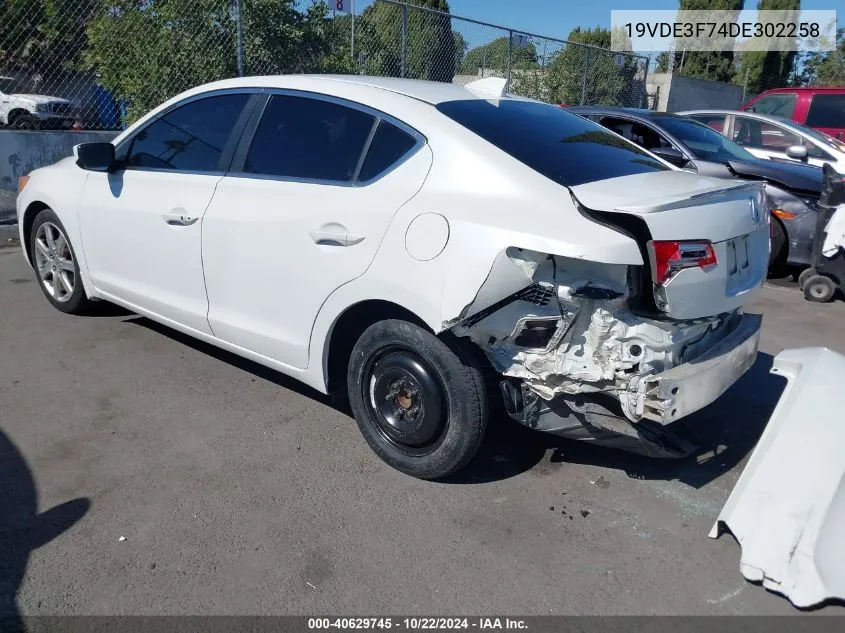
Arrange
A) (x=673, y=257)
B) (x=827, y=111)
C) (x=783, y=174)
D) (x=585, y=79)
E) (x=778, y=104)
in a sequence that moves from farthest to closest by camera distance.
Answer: (x=585, y=79) → (x=778, y=104) → (x=827, y=111) → (x=783, y=174) → (x=673, y=257)

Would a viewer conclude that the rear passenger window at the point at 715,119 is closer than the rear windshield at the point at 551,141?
No

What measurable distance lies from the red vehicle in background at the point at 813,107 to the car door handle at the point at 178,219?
11.5 meters

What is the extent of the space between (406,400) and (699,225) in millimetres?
1488

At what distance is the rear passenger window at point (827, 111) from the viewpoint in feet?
41.2

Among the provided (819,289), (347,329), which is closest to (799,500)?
(347,329)

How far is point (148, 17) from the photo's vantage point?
9188 millimetres

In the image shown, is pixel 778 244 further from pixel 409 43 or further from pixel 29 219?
pixel 409 43

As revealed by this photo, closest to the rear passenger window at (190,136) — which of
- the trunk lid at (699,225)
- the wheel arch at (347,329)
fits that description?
the wheel arch at (347,329)

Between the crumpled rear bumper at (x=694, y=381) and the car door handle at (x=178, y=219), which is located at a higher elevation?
the car door handle at (x=178, y=219)

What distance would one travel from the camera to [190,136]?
422 cm

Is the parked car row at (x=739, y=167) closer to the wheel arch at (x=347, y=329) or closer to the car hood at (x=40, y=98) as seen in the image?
the wheel arch at (x=347, y=329)

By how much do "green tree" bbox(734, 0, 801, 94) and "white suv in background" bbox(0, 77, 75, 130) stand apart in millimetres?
34837

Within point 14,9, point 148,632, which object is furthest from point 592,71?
point 148,632

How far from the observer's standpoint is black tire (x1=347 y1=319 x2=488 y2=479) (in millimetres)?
3111
